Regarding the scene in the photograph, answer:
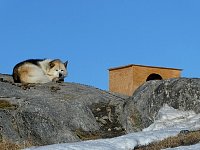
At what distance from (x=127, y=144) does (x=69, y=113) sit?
7.31 metres

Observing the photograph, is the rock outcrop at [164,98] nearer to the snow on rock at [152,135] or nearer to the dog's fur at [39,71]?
the snow on rock at [152,135]

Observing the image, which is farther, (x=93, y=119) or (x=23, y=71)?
(x=23, y=71)

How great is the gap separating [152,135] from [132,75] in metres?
22.7

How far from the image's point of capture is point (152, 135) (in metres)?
16.0

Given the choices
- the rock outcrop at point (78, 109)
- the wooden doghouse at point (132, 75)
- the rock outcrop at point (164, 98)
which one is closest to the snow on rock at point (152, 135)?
the rock outcrop at point (164, 98)

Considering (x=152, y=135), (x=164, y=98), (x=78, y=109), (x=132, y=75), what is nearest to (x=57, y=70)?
(x=78, y=109)

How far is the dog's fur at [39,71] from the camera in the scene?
85.6 feet

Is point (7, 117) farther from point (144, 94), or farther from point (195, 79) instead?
point (195, 79)

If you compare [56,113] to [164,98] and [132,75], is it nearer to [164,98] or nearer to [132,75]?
[164,98]

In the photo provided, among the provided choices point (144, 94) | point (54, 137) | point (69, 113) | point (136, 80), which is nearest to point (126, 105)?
point (144, 94)

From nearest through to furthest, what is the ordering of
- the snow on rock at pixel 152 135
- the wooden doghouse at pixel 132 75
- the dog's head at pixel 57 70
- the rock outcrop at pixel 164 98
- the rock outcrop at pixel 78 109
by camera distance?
the snow on rock at pixel 152 135 < the rock outcrop at pixel 78 109 < the rock outcrop at pixel 164 98 < the dog's head at pixel 57 70 < the wooden doghouse at pixel 132 75

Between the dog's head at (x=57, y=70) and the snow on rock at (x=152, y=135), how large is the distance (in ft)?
20.7

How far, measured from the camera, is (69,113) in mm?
21547

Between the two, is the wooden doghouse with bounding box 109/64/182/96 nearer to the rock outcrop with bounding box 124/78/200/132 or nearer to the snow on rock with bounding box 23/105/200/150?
the rock outcrop with bounding box 124/78/200/132
